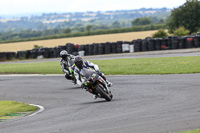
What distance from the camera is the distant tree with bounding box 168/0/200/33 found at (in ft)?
181

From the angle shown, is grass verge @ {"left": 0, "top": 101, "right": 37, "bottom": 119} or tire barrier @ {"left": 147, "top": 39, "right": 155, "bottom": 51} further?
tire barrier @ {"left": 147, "top": 39, "right": 155, "bottom": 51}

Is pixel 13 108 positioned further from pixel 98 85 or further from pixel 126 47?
pixel 126 47

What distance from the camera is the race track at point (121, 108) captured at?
8.74 m

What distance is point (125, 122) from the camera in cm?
914

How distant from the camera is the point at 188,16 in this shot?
55.7 meters

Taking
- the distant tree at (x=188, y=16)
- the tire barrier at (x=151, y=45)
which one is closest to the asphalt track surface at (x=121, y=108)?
the tire barrier at (x=151, y=45)

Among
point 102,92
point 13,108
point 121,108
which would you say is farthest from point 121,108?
point 13,108

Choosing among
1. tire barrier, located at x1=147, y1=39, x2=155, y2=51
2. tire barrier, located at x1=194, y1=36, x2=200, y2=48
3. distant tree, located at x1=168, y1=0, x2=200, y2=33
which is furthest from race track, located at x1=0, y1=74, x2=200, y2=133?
distant tree, located at x1=168, y1=0, x2=200, y2=33

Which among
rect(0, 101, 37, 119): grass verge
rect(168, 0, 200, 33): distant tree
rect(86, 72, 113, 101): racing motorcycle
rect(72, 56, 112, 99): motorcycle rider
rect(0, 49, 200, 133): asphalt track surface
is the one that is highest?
rect(168, 0, 200, 33): distant tree

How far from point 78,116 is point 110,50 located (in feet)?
95.5

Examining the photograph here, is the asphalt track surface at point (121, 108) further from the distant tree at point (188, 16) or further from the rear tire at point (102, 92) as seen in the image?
the distant tree at point (188, 16)

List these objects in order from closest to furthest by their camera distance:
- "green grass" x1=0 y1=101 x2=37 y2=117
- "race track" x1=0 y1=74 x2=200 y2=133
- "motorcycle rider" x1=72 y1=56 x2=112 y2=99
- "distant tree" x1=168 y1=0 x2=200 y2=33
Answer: "race track" x1=0 y1=74 x2=200 y2=133 → "green grass" x1=0 y1=101 x2=37 y2=117 → "motorcycle rider" x1=72 y1=56 x2=112 y2=99 → "distant tree" x1=168 y1=0 x2=200 y2=33

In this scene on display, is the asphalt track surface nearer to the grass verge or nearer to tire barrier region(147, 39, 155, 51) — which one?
the grass verge

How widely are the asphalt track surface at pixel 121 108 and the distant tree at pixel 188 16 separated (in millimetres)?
37557
